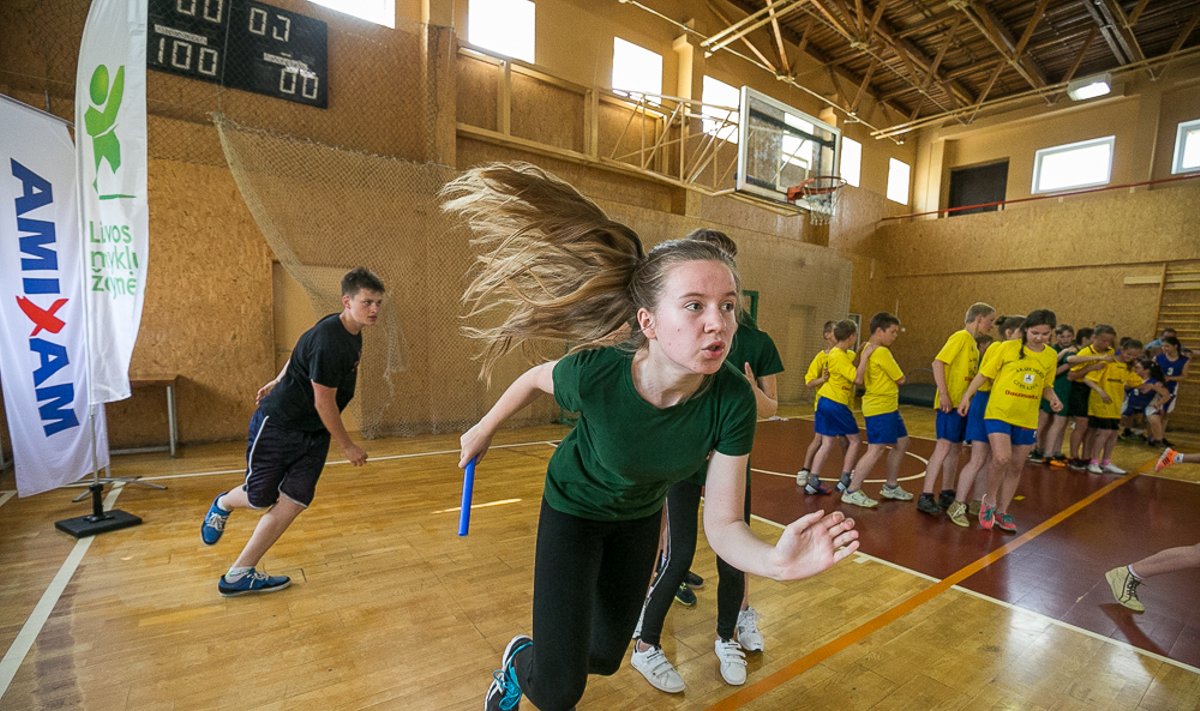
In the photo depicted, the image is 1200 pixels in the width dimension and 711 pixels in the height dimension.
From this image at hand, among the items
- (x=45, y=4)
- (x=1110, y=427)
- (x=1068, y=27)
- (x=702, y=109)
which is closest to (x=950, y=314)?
(x=1068, y=27)

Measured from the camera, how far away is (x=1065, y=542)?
4352 mm

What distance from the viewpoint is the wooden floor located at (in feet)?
7.68

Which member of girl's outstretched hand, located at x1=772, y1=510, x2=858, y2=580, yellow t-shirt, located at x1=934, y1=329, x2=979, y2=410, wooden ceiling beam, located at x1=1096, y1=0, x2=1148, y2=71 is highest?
wooden ceiling beam, located at x1=1096, y1=0, x2=1148, y2=71

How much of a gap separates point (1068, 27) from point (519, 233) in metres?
15.0

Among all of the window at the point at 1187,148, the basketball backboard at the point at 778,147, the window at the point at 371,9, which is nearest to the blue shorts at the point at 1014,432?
the basketball backboard at the point at 778,147

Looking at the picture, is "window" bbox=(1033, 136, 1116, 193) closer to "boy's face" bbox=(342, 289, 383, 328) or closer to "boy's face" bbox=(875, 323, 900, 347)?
"boy's face" bbox=(875, 323, 900, 347)

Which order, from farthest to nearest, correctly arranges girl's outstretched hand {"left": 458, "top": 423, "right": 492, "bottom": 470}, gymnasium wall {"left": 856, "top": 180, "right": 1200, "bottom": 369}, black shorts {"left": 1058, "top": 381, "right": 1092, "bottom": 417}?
gymnasium wall {"left": 856, "top": 180, "right": 1200, "bottom": 369}
black shorts {"left": 1058, "top": 381, "right": 1092, "bottom": 417}
girl's outstretched hand {"left": 458, "top": 423, "right": 492, "bottom": 470}

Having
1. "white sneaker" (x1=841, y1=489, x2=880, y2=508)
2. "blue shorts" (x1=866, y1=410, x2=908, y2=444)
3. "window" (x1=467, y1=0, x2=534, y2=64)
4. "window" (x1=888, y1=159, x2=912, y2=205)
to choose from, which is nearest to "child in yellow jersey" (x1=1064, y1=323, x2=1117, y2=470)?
"blue shorts" (x1=866, y1=410, x2=908, y2=444)

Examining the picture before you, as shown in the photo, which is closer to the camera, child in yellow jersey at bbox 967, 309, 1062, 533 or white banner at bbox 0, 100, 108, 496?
white banner at bbox 0, 100, 108, 496

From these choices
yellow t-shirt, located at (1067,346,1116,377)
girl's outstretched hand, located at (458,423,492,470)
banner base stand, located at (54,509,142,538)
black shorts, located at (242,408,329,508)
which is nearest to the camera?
girl's outstretched hand, located at (458,423,492,470)

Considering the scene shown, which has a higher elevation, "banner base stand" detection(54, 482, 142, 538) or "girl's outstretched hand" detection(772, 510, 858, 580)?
"girl's outstretched hand" detection(772, 510, 858, 580)

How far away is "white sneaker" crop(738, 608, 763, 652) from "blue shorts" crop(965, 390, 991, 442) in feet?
9.61

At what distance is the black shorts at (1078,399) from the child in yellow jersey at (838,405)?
13.0 ft

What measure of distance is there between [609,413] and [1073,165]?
55.5ft
